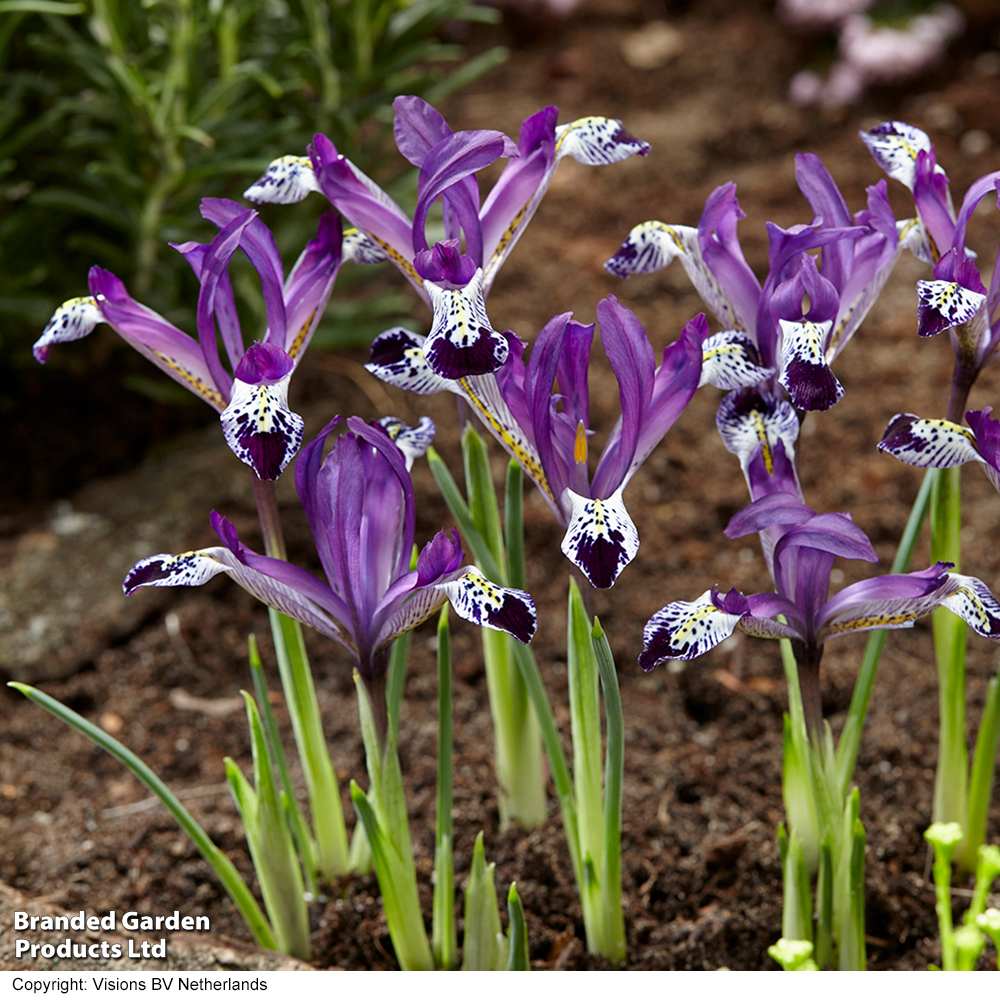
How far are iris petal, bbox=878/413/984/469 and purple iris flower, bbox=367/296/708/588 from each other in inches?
7.5

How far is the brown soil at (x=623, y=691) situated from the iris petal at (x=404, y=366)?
624mm

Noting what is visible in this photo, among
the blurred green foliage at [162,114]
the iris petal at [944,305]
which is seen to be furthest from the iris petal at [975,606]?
the blurred green foliage at [162,114]

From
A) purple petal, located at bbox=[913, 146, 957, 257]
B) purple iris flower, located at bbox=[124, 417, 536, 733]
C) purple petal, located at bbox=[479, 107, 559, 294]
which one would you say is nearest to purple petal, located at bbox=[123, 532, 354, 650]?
purple iris flower, located at bbox=[124, 417, 536, 733]

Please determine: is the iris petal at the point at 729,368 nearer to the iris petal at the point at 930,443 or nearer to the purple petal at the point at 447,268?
the iris petal at the point at 930,443

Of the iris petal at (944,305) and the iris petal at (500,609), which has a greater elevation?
the iris petal at (944,305)

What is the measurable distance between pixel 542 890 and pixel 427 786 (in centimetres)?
27

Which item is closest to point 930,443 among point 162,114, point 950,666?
point 950,666

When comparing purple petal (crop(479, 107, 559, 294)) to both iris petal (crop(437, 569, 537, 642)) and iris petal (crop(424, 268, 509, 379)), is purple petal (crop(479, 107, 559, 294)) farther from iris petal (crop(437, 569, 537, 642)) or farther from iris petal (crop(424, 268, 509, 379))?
iris petal (crop(437, 569, 537, 642))

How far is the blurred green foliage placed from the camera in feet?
5.73

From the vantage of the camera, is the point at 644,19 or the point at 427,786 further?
A: the point at 644,19

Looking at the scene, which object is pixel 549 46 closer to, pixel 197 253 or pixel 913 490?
pixel 913 490

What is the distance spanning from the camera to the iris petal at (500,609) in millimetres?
849

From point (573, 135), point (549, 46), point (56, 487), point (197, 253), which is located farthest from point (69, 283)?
point (549, 46)

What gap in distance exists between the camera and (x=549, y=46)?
3.70 metres
